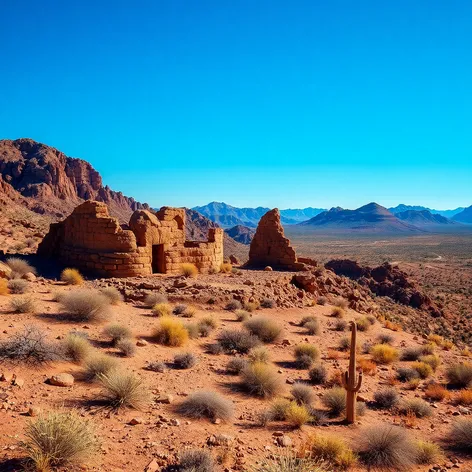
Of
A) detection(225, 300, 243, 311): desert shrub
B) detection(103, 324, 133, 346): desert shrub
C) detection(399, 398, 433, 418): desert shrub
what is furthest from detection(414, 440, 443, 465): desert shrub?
detection(225, 300, 243, 311): desert shrub

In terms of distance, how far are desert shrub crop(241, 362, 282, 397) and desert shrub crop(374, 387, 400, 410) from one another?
6.88 feet

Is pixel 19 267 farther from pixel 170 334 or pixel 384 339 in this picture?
pixel 384 339

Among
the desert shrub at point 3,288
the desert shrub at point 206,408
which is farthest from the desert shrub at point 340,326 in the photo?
the desert shrub at point 3,288

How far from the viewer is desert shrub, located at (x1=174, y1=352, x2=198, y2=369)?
8.96 metres

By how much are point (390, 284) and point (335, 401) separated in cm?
2570

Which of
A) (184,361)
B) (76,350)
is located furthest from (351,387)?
(76,350)

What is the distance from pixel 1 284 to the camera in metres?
11.9

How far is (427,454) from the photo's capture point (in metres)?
6.44

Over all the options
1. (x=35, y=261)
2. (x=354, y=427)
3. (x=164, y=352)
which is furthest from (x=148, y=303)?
(x=354, y=427)

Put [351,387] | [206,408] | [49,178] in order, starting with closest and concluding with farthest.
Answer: [206,408] → [351,387] → [49,178]

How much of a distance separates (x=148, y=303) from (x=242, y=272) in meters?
7.80

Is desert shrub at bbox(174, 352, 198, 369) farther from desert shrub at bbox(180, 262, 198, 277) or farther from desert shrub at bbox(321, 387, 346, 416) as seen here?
desert shrub at bbox(180, 262, 198, 277)

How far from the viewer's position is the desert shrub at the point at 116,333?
30.9 feet

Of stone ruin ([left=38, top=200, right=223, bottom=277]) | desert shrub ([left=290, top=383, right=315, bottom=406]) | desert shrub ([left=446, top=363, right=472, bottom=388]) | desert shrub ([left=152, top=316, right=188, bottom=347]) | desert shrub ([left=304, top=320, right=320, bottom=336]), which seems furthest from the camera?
stone ruin ([left=38, top=200, right=223, bottom=277])
